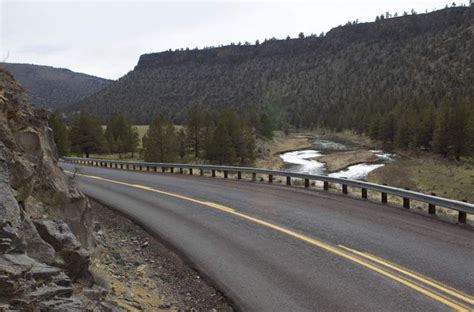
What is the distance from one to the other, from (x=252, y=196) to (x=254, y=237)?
566 cm

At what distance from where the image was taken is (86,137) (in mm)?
75812

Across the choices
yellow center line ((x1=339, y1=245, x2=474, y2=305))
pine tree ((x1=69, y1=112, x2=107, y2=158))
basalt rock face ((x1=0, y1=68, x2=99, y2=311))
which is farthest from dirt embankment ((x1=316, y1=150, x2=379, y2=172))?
basalt rock face ((x1=0, y1=68, x2=99, y2=311))

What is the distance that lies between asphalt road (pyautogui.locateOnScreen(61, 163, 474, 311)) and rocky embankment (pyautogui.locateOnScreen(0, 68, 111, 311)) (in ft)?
7.38

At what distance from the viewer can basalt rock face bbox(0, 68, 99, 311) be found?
180 inches

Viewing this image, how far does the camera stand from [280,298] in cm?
648

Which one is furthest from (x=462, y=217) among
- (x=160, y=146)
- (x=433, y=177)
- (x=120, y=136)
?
(x=120, y=136)

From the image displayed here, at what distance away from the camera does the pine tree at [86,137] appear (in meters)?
75.8

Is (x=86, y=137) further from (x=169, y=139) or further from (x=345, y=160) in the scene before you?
(x=345, y=160)

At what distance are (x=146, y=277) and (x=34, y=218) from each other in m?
2.39

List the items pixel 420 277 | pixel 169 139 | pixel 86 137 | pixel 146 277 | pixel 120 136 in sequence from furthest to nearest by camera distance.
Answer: pixel 120 136
pixel 86 137
pixel 169 139
pixel 146 277
pixel 420 277

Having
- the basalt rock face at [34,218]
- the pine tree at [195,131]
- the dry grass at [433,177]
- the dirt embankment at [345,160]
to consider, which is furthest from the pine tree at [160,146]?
the basalt rock face at [34,218]

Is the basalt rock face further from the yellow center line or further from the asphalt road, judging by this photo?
the yellow center line

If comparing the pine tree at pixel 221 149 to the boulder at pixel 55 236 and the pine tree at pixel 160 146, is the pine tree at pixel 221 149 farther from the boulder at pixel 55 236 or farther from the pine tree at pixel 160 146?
the boulder at pixel 55 236

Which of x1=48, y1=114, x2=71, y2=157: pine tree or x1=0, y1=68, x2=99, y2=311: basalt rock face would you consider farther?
x1=48, y1=114, x2=71, y2=157: pine tree
